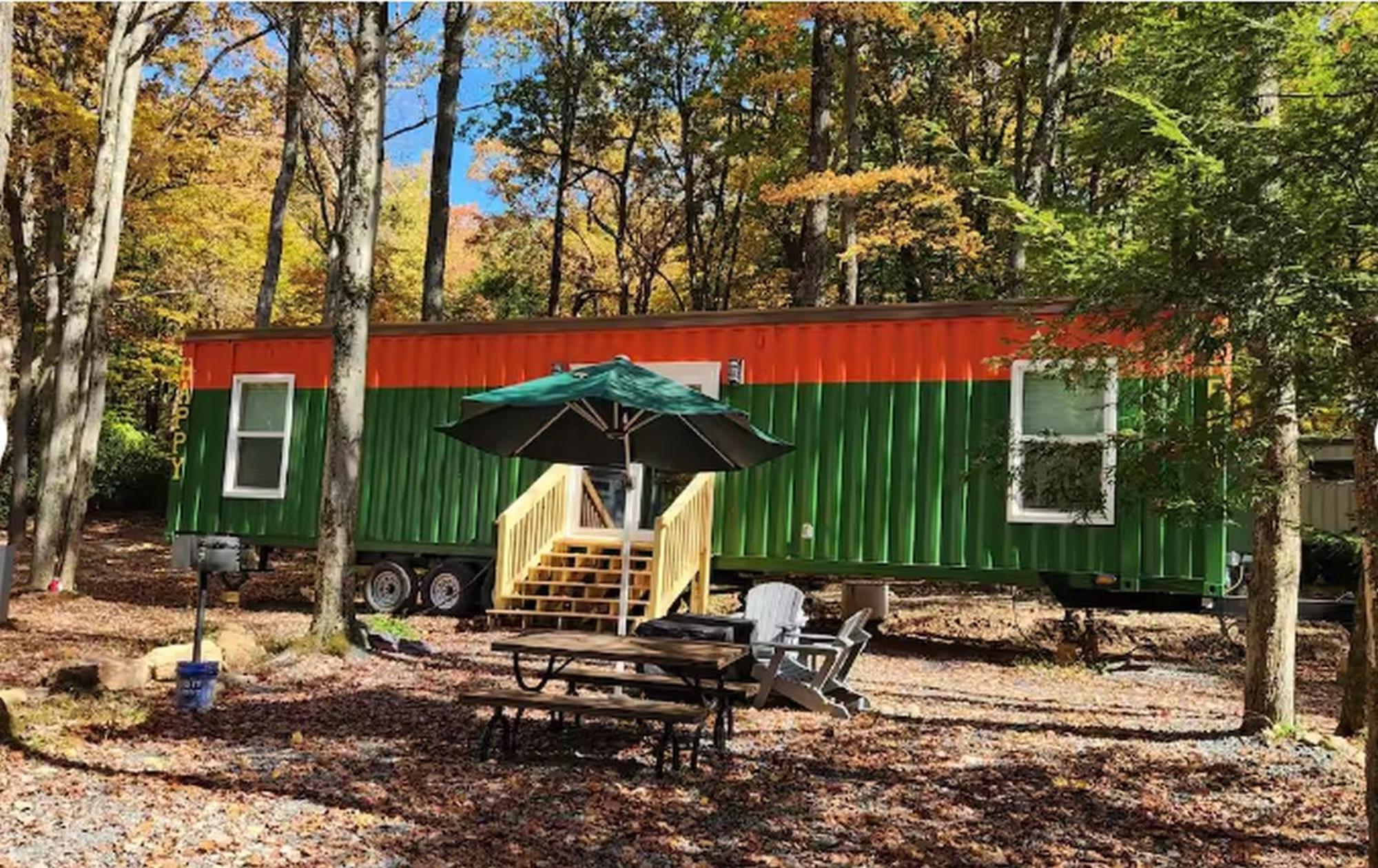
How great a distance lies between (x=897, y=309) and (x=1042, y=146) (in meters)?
6.83

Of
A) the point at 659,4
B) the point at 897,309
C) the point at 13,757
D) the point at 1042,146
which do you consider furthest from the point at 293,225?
the point at 13,757

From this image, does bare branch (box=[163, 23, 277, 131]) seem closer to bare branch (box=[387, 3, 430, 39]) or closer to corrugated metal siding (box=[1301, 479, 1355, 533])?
bare branch (box=[387, 3, 430, 39])

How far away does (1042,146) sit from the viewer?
49.8 ft

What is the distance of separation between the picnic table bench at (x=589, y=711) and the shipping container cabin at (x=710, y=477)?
3266 millimetres

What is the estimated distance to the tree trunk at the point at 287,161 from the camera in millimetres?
16500

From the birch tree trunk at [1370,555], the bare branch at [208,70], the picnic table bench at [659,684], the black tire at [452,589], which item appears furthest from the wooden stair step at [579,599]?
the bare branch at [208,70]

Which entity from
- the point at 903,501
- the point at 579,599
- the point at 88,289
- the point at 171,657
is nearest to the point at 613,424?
the point at 171,657

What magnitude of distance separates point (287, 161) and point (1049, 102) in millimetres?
11046

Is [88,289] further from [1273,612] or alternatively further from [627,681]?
[1273,612]

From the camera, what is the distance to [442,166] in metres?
17.6

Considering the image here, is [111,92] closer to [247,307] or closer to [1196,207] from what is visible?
[247,307]

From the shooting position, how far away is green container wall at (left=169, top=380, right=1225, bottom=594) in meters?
9.02

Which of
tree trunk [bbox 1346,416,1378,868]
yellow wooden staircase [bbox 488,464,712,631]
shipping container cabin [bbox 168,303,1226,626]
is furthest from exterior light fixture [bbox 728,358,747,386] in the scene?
tree trunk [bbox 1346,416,1378,868]

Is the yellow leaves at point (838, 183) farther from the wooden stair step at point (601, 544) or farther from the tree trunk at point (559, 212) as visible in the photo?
the tree trunk at point (559, 212)
